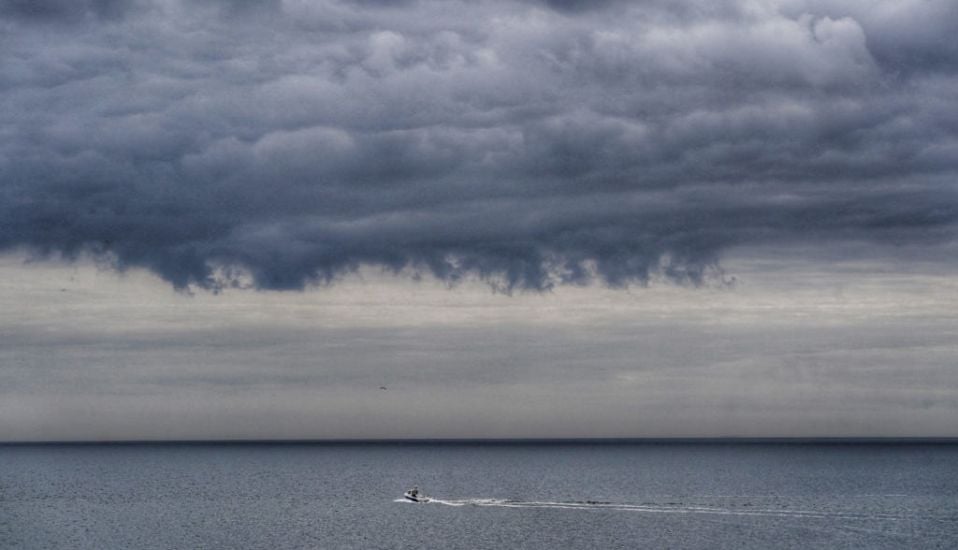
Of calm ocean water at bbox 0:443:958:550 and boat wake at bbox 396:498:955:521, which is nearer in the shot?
calm ocean water at bbox 0:443:958:550

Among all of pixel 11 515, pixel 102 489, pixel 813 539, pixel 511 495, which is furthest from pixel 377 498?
pixel 813 539

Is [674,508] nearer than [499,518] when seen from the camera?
No

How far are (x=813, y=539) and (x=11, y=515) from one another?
331ft

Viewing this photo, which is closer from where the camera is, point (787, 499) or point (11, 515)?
point (11, 515)

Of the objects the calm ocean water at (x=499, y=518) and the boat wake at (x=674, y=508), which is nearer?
the calm ocean water at (x=499, y=518)

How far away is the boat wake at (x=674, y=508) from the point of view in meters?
121

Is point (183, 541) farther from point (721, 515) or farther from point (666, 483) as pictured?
point (666, 483)

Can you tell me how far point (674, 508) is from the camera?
5138 inches

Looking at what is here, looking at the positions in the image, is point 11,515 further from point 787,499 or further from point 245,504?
point 787,499

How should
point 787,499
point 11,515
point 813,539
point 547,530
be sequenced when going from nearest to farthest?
1. point 813,539
2. point 547,530
3. point 11,515
4. point 787,499

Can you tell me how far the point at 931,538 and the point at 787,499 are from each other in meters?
52.2

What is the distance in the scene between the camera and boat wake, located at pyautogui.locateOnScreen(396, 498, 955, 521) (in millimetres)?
120875

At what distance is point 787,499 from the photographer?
497 feet

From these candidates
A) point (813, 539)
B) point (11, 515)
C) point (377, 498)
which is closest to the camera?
point (813, 539)
